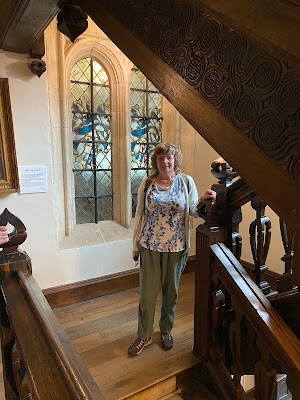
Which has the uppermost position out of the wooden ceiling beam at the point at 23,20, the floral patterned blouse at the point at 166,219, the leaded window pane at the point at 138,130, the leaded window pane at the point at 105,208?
the wooden ceiling beam at the point at 23,20

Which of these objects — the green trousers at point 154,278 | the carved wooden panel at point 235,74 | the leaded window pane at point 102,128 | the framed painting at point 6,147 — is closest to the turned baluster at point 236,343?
the green trousers at point 154,278

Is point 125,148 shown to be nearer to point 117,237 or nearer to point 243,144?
point 117,237

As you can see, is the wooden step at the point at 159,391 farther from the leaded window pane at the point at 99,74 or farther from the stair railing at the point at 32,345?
the leaded window pane at the point at 99,74

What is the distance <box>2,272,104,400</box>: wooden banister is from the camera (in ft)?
1.84

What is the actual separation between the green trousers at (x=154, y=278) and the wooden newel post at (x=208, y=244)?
20 centimetres

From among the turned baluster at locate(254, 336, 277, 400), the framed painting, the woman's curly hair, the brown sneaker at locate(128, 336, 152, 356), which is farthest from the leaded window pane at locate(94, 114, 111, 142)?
the turned baluster at locate(254, 336, 277, 400)

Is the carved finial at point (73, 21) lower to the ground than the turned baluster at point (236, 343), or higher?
higher

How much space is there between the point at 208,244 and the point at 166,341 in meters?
0.87

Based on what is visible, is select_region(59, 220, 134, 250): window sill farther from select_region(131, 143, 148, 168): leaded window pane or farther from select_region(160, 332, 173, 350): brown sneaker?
select_region(160, 332, 173, 350): brown sneaker

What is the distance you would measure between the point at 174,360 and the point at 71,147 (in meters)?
2.00

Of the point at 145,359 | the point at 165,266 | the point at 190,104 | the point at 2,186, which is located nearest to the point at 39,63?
the point at 2,186

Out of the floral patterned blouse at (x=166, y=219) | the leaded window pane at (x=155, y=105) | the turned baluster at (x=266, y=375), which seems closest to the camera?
the turned baluster at (x=266, y=375)

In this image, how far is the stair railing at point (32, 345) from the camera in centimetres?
57

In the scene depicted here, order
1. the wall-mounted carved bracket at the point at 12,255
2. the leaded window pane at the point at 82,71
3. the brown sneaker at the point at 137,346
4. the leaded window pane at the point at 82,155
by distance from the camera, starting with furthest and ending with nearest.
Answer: the leaded window pane at the point at 82,155 < the leaded window pane at the point at 82,71 < the brown sneaker at the point at 137,346 < the wall-mounted carved bracket at the point at 12,255
